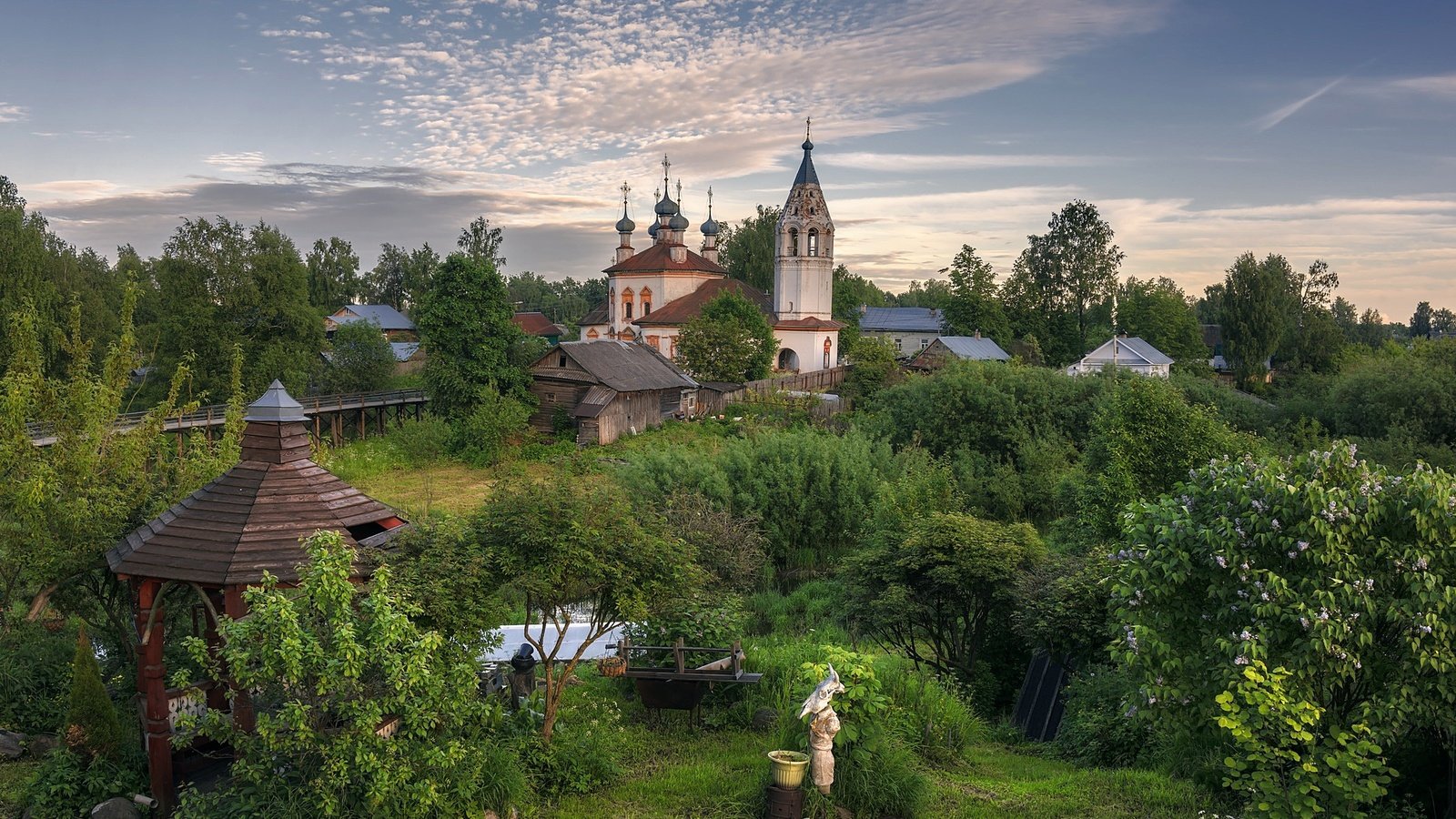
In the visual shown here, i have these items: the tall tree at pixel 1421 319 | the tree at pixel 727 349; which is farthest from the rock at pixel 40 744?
the tall tree at pixel 1421 319

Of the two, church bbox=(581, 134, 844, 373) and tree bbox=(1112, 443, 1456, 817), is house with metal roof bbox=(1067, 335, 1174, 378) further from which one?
tree bbox=(1112, 443, 1456, 817)

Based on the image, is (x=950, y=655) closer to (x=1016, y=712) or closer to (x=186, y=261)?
(x=1016, y=712)

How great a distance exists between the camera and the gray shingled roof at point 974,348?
54188 millimetres

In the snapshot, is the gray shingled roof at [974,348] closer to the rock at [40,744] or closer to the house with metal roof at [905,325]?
the house with metal roof at [905,325]

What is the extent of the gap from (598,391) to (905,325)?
1691 inches

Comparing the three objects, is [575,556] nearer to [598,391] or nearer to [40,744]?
[40,744]

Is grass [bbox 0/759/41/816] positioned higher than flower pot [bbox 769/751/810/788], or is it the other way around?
flower pot [bbox 769/751/810/788]

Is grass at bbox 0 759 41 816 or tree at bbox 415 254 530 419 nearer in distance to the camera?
grass at bbox 0 759 41 816

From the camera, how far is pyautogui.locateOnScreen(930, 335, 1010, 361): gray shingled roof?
54.2 metres

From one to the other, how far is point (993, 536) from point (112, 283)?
5432 centimetres

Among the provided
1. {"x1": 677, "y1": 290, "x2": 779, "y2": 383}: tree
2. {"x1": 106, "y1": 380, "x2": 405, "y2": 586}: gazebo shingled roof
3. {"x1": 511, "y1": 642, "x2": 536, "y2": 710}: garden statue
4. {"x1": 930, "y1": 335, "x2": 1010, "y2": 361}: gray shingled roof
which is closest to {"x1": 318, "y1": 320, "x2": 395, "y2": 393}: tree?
{"x1": 677, "y1": 290, "x2": 779, "y2": 383}: tree

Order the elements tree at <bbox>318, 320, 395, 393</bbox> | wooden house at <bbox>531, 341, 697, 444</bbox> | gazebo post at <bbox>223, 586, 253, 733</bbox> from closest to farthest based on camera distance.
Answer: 1. gazebo post at <bbox>223, 586, 253, 733</bbox>
2. wooden house at <bbox>531, 341, 697, 444</bbox>
3. tree at <bbox>318, 320, 395, 393</bbox>

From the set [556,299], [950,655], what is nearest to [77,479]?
[950,655]

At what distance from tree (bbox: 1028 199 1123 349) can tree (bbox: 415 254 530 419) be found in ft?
129
